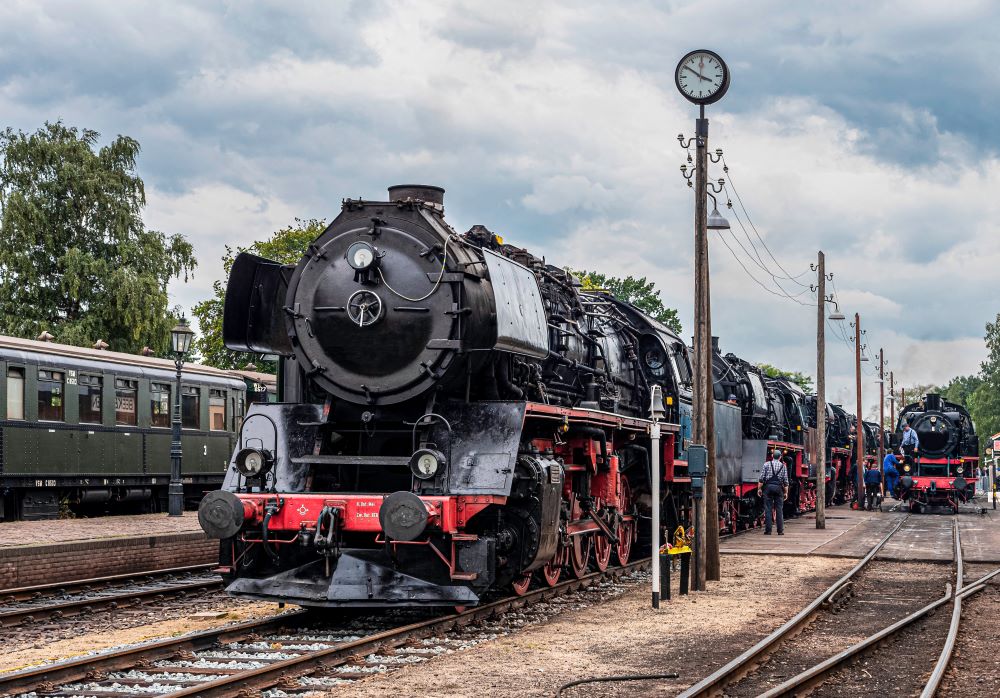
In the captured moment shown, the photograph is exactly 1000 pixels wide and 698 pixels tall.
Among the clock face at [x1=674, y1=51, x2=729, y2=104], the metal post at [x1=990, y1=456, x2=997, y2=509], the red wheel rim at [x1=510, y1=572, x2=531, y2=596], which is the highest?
the clock face at [x1=674, y1=51, x2=729, y2=104]

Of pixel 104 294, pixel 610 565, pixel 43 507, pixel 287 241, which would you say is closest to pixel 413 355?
pixel 610 565

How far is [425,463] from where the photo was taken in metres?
10.1

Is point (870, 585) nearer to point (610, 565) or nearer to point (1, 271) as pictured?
point (610, 565)

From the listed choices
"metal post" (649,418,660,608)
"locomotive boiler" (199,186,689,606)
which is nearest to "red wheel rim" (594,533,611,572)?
"metal post" (649,418,660,608)

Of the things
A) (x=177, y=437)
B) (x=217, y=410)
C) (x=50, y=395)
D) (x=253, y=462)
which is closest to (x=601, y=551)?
(x=253, y=462)

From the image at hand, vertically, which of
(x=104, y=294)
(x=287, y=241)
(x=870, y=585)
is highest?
(x=287, y=241)

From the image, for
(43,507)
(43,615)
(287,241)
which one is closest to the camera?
(43,615)

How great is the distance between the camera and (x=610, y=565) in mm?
15570

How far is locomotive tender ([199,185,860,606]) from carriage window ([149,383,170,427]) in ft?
37.8

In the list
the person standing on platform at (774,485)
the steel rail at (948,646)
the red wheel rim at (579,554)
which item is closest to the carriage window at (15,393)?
the red wheel rim at (579,554)

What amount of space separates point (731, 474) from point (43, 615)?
13036mm

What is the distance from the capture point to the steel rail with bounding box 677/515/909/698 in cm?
761

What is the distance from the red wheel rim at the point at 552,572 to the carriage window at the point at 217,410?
1325cm

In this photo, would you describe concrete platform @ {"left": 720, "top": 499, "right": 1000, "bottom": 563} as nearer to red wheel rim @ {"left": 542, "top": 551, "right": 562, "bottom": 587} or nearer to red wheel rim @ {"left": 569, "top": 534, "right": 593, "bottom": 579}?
red wheel rim @ {"left": 569, "top": 534, "right": 593, "bottom": 579}
